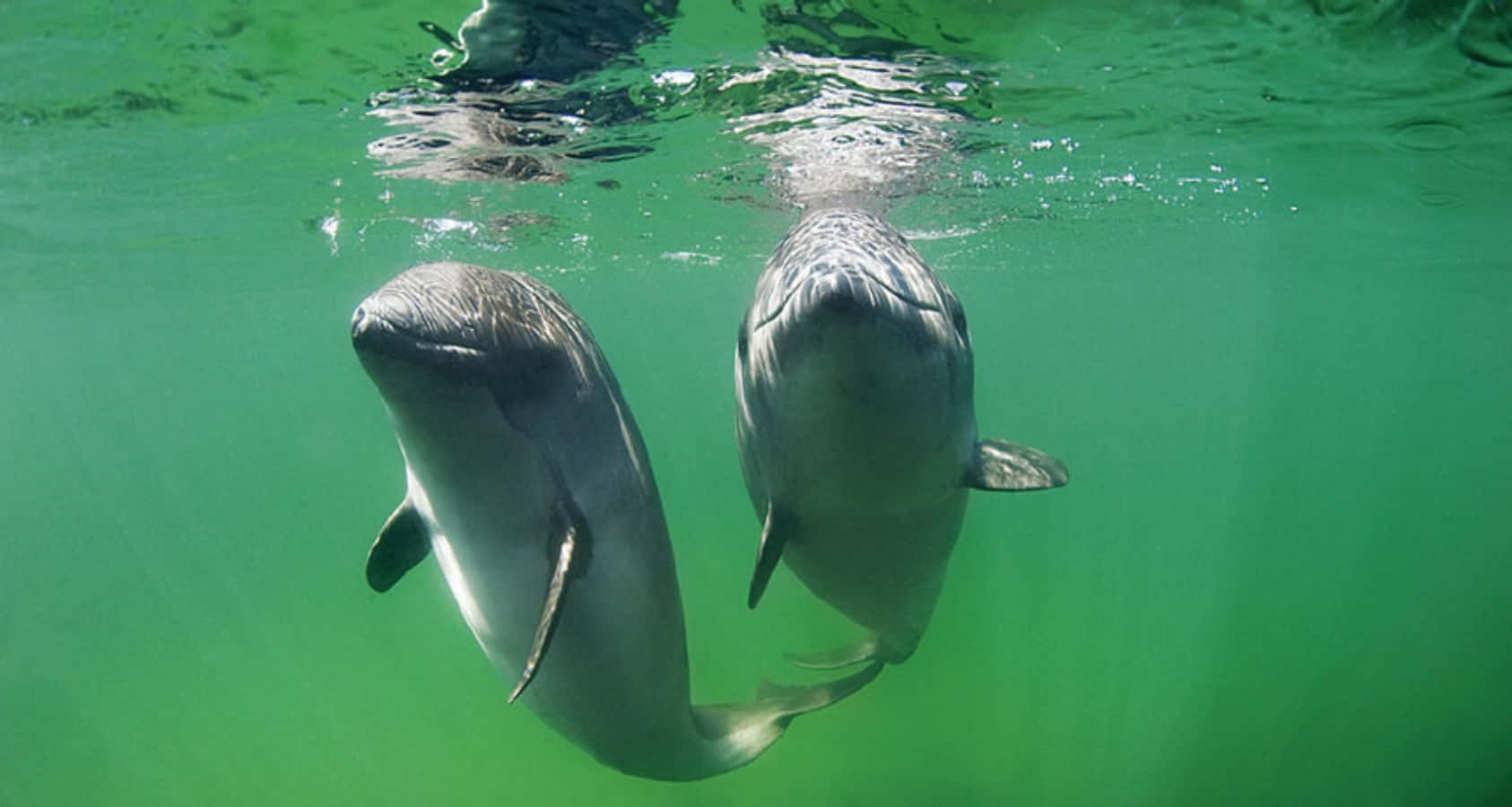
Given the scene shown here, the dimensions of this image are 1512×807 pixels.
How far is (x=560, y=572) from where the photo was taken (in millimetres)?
3816

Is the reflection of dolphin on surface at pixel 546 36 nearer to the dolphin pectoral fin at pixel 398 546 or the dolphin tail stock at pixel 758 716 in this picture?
the dolphin pectoral fin at pixel 398 546

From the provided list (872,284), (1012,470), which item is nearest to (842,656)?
(1012,470)

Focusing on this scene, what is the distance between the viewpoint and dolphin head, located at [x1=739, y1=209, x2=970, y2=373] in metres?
3.47

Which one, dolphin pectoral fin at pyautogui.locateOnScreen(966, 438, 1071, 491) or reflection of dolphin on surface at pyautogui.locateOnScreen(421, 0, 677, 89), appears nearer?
dolphin pectoral fin at pyautogui.locateOnScreen(966, 438, 1071, 491)

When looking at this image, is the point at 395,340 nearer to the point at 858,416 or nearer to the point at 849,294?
the point at 849,294

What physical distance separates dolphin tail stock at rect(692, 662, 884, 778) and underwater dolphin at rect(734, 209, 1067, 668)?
1.01 m

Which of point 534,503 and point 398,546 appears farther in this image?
point 398,546

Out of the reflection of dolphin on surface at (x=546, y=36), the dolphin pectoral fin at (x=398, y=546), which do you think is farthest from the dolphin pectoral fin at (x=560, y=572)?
the reflection of dolphin on surface at (x=546, y=36)

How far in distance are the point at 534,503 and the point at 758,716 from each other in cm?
277

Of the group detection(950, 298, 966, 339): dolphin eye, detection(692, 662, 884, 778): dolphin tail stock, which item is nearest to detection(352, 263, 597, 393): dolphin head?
detection(950, 298, 966, 339): dolphin eye

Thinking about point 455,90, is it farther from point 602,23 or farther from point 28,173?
point 28,173

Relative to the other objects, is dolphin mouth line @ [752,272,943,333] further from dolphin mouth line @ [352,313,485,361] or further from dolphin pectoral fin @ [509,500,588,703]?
dolphin mouth line @ [352,313,485,361]

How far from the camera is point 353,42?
7637mm

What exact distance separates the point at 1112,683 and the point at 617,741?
16.0 metres
